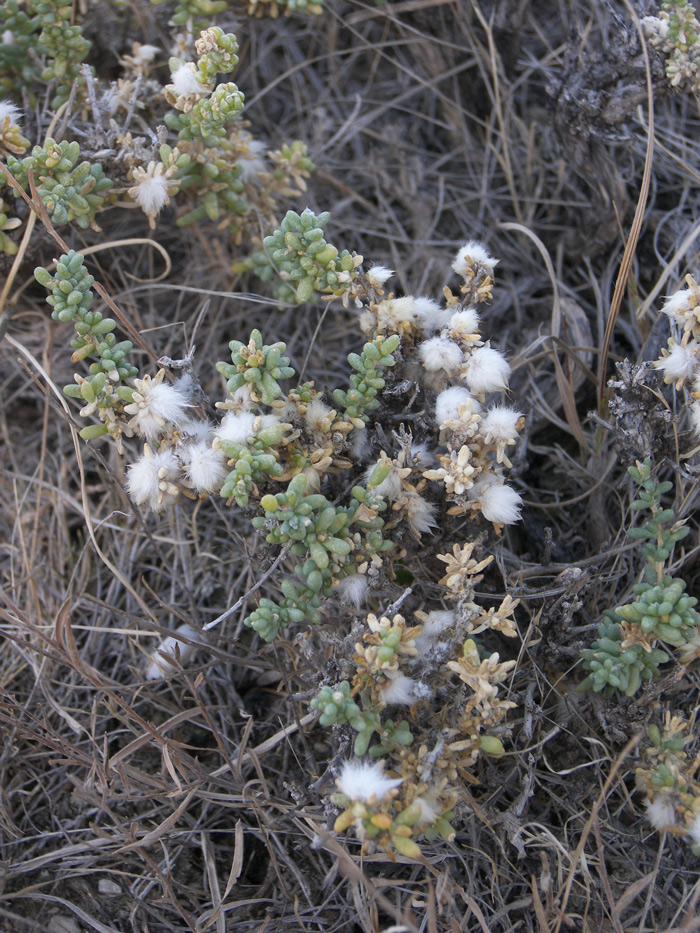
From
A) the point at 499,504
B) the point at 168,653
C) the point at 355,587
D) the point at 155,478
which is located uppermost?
the point at 499,504

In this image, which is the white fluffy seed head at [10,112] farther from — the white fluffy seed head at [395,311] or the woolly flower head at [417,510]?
the woolly flower head at [417,510]

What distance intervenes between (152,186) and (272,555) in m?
1.17

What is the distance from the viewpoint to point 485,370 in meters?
1.98

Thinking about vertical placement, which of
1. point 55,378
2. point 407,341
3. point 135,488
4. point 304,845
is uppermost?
point 407,341

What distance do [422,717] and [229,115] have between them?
70.2 inches

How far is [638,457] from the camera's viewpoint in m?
2.11

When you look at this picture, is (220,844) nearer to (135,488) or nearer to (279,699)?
(279,699)

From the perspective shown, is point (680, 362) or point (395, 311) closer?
point (680, 362)

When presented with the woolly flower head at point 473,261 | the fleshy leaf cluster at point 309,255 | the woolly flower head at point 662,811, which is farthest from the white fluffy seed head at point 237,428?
the woolly flower head at point 662,811

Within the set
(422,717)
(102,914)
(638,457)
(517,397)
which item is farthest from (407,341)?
(102,914)

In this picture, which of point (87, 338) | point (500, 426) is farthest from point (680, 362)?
point (87, 338)

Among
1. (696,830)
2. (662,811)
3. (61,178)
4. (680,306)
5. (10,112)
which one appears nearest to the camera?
(696,830)

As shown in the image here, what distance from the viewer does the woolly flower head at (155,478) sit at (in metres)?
1.95

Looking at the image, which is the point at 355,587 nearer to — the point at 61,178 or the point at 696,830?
the point at 696,830
